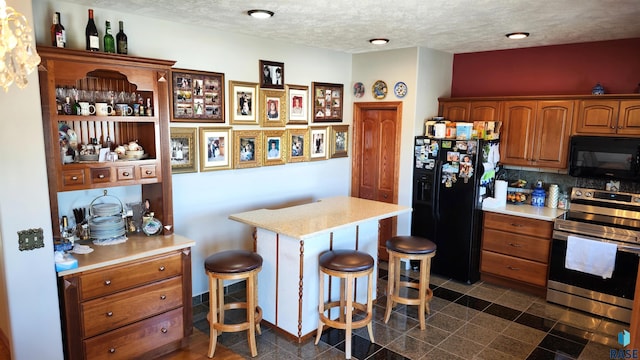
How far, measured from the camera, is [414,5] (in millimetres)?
2959

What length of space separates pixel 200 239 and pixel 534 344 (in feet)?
9.83

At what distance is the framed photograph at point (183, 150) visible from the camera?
146 inches

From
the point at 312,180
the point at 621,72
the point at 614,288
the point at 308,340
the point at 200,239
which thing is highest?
the point at 621,72

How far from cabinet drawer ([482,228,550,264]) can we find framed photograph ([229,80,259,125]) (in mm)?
2767

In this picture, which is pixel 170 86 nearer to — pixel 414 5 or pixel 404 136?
pixel 414 5

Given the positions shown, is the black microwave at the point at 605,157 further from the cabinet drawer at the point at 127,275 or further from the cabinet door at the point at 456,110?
the cabinet drawer at the point at 127,275

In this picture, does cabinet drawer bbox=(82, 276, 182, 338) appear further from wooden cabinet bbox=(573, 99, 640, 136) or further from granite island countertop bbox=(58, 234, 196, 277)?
wooden cabinet bbox=(573, 99, 640, 136)

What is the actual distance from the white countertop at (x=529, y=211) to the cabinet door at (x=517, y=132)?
0.48 metres

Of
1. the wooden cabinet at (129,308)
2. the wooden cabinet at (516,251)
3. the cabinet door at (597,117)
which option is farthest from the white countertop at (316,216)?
the cabinet door at (597,117)

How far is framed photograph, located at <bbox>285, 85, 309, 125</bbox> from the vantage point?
4680mm

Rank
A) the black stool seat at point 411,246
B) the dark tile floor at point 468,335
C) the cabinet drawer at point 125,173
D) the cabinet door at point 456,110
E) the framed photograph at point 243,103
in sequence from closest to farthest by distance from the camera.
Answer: the cabinet drawer at point 125,173 → the dark tile floor at point 468,335 → the black stool seat at point 411,246 → the framed photograph at point 243,103 → the cabinet door at point 456,110

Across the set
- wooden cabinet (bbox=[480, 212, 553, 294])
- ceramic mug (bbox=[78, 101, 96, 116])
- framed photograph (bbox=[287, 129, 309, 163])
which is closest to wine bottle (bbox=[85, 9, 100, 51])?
ceramic mug (bbox=[78, 101, 96, 116])

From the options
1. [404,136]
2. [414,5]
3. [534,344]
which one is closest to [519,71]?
[404,136]

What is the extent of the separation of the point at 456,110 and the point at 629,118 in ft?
5.42
